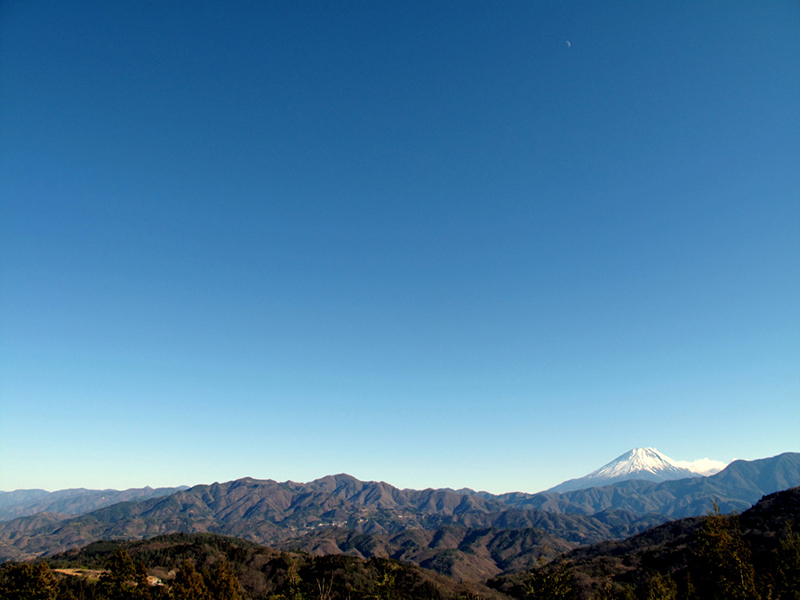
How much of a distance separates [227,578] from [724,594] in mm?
62343

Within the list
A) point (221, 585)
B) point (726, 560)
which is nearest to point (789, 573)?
point (726, 560)

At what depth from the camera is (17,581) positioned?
7775 centimetres

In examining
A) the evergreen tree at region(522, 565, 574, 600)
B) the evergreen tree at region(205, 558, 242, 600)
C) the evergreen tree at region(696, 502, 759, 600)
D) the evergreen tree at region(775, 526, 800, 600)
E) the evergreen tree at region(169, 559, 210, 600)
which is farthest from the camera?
the evergreen tree at region(205, 558, 242, 600)

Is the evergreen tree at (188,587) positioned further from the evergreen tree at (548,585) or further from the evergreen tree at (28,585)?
the evergreen tree at (548,585)

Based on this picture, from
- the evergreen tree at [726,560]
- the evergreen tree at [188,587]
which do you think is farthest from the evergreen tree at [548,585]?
the evergreen tree at [188,587]

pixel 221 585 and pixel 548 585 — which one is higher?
pixel 548 585

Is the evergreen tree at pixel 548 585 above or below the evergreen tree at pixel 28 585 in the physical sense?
above

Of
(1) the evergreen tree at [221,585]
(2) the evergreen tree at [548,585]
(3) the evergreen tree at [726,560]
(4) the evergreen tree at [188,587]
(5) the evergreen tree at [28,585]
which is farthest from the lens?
(5) the evergreen tree at [28,585]

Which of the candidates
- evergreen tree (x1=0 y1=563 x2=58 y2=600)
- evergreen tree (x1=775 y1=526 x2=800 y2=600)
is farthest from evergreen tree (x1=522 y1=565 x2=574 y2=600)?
evergreen tree (x1=0 y1=563 x2=58 y2=600)

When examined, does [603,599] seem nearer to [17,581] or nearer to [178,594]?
[178,594]

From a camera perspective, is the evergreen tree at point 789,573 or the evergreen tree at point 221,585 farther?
the evergreen tree at point 221,585

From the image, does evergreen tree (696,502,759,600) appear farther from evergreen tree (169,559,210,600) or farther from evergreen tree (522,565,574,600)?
evergreen tree (169,559,210,600)

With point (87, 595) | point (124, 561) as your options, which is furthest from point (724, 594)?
point (87, 595)

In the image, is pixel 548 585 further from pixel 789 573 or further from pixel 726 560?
pixel 789 573
